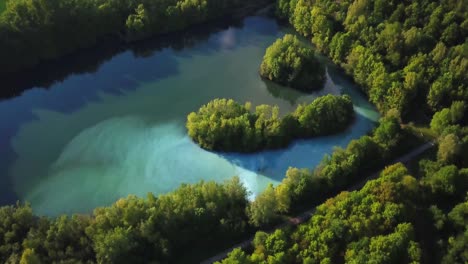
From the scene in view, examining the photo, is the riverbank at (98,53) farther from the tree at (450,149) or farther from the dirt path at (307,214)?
the tree at (450,149)

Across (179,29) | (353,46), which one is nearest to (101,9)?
(179,29)

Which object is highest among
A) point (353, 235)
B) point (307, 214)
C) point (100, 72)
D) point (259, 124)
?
point (100, 72)

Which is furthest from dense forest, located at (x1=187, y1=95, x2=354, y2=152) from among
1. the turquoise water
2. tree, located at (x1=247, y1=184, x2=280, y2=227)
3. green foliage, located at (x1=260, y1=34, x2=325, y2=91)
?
tree, located at (x1=247, y1=184, x2=280, y2=227)

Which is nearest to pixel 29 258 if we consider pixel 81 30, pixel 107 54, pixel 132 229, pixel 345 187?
pixel 132 229

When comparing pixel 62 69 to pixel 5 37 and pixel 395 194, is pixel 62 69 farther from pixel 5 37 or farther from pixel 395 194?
pixel 395 194

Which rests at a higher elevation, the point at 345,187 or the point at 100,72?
the point at 100,72

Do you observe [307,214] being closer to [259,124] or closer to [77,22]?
[259,124]

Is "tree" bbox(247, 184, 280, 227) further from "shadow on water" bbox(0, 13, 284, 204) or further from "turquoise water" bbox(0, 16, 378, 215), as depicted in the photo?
"shadow on water" bbox(0, 13, 284, 204)
